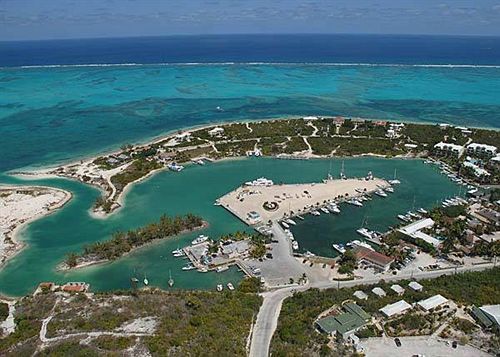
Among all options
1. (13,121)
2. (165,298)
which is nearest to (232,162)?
(165,298)

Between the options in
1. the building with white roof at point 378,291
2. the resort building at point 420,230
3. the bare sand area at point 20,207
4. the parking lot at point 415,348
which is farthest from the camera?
the bare sand area at point 20,207

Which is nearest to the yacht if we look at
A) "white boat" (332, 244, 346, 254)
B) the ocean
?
the ocean

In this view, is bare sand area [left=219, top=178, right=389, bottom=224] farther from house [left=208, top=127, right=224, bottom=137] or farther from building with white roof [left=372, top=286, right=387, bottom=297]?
house [left=208, top=127, right=224, bottom=137]

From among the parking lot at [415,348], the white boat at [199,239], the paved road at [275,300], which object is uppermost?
the parking lot at [415,348]

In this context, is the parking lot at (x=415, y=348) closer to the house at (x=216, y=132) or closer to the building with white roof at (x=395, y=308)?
the building with white roof at (x=395, y=308)

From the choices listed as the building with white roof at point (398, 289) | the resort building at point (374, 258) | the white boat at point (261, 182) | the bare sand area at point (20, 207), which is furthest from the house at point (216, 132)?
the building with white roof at point (398, 289)

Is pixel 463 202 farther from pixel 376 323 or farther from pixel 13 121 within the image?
pixel 13 121
